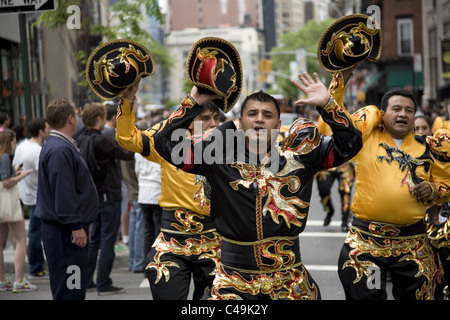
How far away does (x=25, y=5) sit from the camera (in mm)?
6699

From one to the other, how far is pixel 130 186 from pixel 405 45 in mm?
40218

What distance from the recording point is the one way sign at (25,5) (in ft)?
21.9

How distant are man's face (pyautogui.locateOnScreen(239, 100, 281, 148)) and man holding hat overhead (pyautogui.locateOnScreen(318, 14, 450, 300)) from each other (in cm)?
128

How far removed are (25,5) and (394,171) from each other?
3670 millimetres

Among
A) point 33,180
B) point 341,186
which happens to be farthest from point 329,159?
point 341,186

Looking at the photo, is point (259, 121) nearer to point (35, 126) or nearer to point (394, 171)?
point (394, 171)

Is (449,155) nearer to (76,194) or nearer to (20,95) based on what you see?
(76,194)

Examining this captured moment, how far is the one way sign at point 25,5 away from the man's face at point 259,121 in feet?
10.7

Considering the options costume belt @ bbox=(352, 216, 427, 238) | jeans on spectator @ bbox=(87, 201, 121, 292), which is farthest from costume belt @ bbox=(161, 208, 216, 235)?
jeans on spectator @ bbox=(87, 201, 121, 292)

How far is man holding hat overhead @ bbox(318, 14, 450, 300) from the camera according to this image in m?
5.26

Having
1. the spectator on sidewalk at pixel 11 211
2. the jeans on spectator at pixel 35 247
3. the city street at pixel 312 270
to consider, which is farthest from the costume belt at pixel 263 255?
the jeans on spectator at pixel 35 247

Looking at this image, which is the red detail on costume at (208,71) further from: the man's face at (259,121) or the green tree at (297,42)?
the green tree at (297,42)
